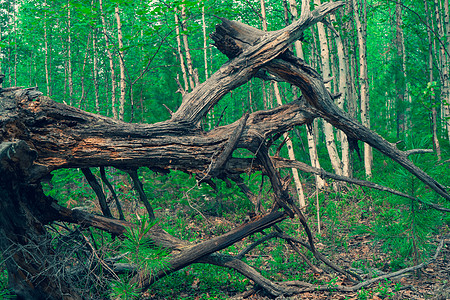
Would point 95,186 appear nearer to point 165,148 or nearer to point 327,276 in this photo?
point 165,148

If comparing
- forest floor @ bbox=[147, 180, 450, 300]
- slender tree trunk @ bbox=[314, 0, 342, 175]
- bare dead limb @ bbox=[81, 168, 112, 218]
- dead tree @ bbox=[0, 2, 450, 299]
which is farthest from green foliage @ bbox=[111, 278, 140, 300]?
slender tree trunk @ bbox=[314, 0, 342, 175]

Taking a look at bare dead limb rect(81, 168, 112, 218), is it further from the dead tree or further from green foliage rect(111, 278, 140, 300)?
green foliage rect(111, 278, 140, 300)

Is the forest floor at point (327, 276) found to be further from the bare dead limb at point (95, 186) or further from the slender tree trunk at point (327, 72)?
the slender tree trunk at point (327, 72)

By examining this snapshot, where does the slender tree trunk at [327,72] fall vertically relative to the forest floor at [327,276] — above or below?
above

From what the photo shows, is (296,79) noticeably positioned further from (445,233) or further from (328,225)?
(445,233)

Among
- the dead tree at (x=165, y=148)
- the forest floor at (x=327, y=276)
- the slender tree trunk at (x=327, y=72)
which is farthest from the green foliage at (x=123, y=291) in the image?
the slender tree trunk at (x=327, y=72)

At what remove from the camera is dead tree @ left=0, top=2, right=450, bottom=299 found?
11.6ft

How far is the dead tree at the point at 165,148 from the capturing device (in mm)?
3523

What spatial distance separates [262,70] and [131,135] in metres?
2.13

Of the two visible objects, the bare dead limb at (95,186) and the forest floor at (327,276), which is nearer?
the bare dead limb at (95,186)

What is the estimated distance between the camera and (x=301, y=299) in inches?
174

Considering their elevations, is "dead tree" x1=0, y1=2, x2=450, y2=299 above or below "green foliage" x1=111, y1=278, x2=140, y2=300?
above

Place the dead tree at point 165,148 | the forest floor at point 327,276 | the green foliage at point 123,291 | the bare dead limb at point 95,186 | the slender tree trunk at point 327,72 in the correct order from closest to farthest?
1. the dead tree at point 165,148
2. the green foliage at point 123,291
3. the bare dead limb at point 95,186
4. the forest floor at point 327,276
5. the slender tree trunk at point 327,72

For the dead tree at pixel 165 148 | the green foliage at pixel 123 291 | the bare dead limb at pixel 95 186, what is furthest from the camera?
the bare dead limb at pixel 95 186
